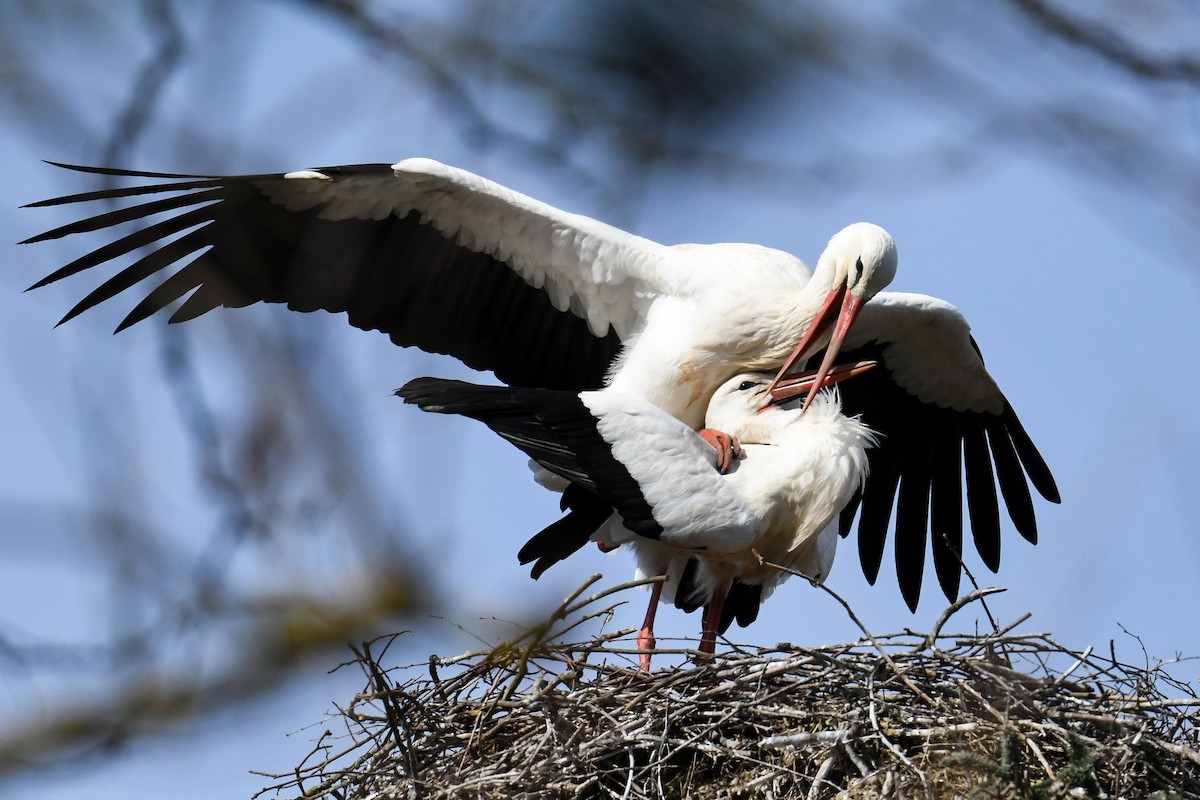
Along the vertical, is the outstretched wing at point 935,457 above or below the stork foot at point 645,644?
above

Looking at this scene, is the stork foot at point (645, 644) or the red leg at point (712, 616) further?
the red leg at point (712, 616)

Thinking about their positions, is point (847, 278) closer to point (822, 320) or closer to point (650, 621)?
point (822, 320)

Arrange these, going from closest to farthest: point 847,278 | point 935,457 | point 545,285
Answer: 1. point 847,278
2. point 545,285
3. point 935,457

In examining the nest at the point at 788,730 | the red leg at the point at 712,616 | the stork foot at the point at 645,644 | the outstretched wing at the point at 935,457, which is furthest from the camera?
the outstretched wing at the point at 935,457

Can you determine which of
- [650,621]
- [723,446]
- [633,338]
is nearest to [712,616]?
[650,621]

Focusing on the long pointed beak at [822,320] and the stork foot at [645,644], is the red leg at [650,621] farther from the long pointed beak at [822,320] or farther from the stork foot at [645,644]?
the long pointed beak at [822,320]

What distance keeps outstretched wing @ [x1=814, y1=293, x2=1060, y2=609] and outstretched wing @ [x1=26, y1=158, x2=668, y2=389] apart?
55.8 inches

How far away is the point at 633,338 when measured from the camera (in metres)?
6.50

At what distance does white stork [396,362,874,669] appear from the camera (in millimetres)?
5379

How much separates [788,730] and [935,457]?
9.81 feet

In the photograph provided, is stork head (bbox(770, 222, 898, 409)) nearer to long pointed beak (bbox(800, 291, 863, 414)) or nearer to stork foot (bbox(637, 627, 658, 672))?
long pointed beak (bbox(800, 291, 863, 414))

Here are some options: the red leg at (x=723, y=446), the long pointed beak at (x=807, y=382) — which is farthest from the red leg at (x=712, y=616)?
the long pointed beak at (x=807, y=382)

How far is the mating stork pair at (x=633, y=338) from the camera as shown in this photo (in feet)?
18.0

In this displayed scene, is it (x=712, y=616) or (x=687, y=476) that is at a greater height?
(x=687, y=476)
